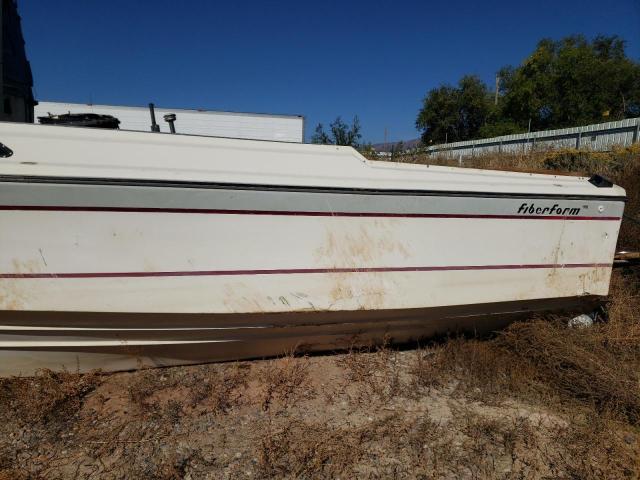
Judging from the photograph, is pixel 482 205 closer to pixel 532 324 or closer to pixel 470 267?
pixel 470 267

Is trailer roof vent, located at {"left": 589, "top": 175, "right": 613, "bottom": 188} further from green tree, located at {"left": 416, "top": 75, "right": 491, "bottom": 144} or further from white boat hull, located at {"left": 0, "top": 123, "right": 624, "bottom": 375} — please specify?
green tree, located at {"left": 416, "top": 75, "right": 491, "bottom": 144}

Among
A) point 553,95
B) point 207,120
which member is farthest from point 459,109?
point 207,120

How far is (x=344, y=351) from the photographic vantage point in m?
2.88

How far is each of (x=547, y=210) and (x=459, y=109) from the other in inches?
1446

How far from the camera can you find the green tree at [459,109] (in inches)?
1410

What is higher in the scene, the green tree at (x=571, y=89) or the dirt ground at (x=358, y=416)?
the green tree at (x=571, y=89)

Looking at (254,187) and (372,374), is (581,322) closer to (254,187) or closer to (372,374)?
(372,374)

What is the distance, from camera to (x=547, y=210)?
9.01ft

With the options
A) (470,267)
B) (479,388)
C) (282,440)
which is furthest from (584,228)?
(282,440)

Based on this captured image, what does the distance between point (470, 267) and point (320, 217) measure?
1.04m

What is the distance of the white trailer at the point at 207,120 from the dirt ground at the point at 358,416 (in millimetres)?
11718

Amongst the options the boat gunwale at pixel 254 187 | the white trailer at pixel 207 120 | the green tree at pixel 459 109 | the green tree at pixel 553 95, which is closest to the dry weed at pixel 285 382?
the boat gunwale at pixel 254 187

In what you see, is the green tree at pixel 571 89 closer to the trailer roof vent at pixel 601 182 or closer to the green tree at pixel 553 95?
the green tree at pixel 553 95

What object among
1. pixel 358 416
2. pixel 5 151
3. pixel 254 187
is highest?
pixel 5 151
